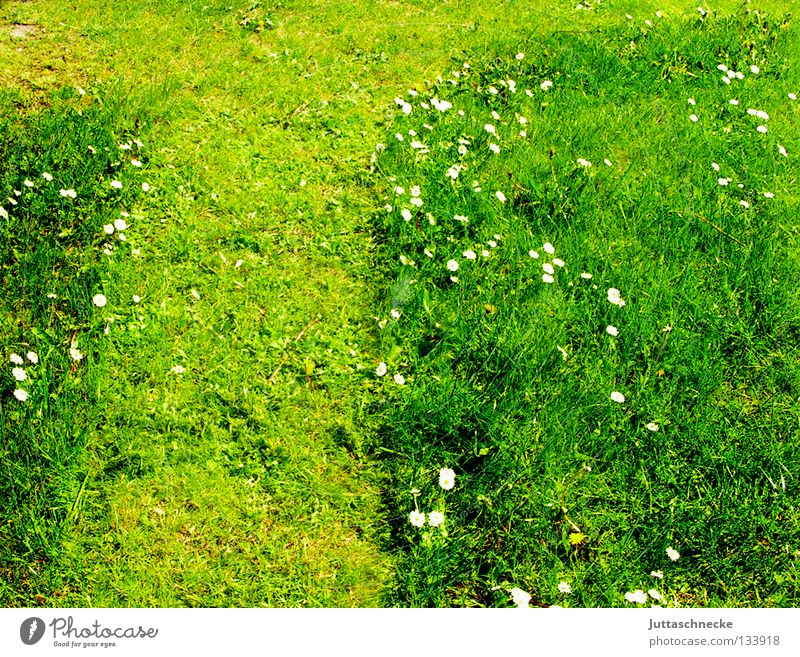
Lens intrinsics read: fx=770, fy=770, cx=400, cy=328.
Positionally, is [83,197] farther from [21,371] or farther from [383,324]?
[383,324]

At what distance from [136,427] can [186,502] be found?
1.31ft

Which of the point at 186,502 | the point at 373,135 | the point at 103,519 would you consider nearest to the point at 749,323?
the point at 373,135

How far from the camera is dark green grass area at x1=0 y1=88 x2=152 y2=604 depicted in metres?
2.76

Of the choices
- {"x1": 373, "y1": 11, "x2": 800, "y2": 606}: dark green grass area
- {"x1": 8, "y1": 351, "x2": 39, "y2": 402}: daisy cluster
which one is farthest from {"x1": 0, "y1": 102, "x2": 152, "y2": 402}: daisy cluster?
{"x1": 373, "y1": 11, "x2": 800, "y2": 606}: dark green grass area

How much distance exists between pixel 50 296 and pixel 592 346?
245 cm

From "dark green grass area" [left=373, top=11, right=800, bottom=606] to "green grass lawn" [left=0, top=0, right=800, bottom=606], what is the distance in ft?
0.05

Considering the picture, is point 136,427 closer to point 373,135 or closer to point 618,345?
point 618,345

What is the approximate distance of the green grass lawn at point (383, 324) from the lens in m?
2.84

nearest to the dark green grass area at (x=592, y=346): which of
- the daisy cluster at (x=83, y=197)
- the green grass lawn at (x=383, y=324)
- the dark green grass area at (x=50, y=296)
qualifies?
the green grass lawn at (x=383, y=324)

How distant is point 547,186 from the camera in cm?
432

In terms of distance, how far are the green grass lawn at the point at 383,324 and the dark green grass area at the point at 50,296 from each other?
0.02 meters

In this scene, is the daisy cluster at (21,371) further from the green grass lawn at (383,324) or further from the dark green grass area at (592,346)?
the dark green grass area at (592,346)

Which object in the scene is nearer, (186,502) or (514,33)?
(186,502)

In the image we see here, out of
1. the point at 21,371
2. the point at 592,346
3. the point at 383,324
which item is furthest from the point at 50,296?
the point at 592,346
